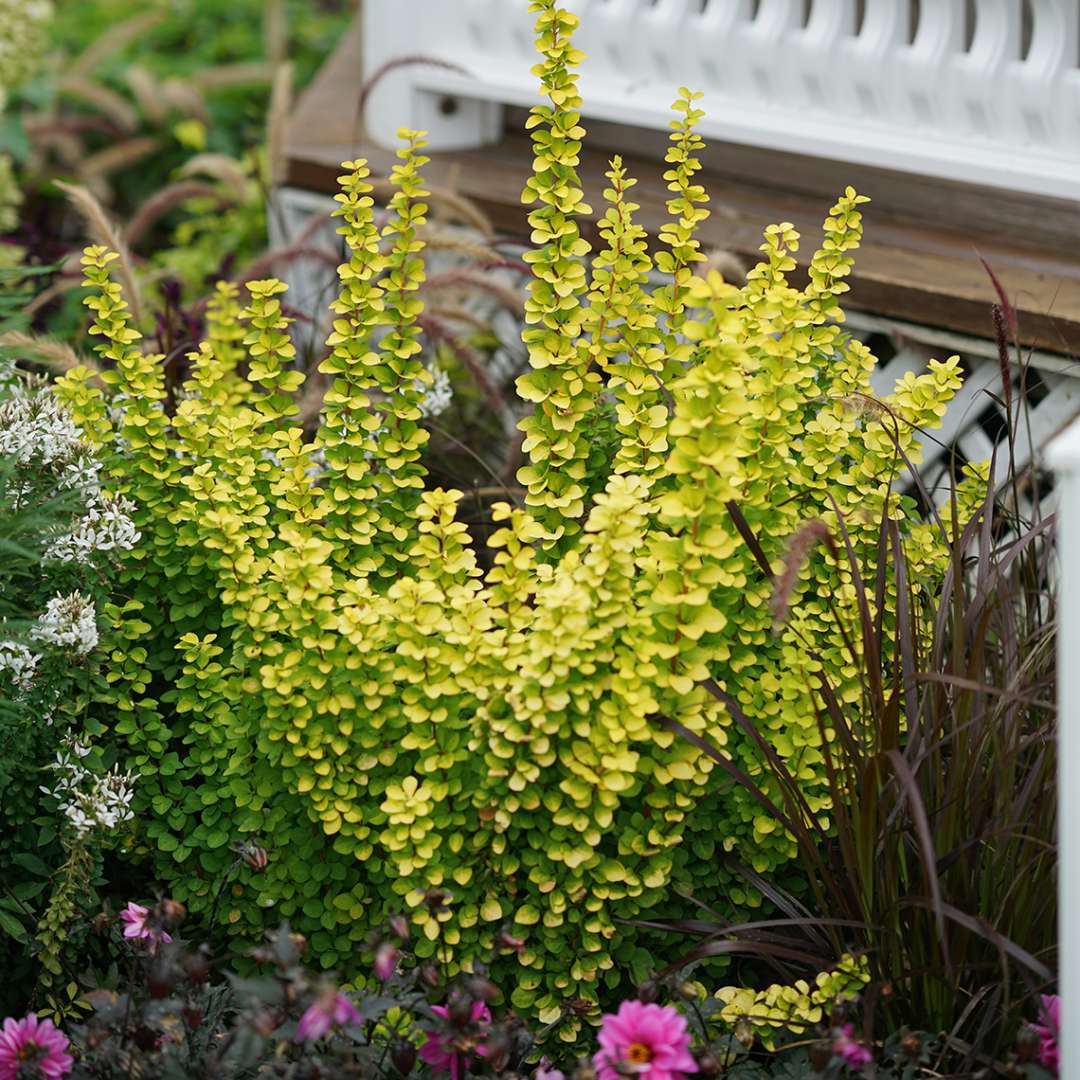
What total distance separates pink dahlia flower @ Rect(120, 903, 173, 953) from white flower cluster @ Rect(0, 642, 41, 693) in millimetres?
364

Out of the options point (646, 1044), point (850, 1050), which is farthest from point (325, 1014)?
point (850, 1050)

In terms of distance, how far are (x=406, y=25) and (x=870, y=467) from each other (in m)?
2.56

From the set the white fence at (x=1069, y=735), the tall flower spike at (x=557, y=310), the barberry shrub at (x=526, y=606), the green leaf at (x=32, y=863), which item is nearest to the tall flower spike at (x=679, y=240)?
the barberry shrub at (x=526, y=606)

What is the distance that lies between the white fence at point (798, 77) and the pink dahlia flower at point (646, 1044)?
7.17ft

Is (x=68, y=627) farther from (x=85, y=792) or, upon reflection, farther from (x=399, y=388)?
(x=399, y=388)

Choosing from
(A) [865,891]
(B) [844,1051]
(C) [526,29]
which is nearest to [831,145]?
(C) [526,29]

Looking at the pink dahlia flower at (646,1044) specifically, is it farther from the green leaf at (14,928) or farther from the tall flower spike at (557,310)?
the green leaf at (14,928)

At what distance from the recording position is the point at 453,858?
215cm

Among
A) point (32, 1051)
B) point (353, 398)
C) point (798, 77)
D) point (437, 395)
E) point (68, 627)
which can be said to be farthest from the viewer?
point (798, 77)

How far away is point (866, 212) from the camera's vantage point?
3.82 m

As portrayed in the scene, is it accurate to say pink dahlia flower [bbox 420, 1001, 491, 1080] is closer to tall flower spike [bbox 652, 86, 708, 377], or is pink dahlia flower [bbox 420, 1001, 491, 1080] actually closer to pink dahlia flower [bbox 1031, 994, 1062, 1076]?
pink dahlia flower [bbox 1031, 994, 1062, 1076]

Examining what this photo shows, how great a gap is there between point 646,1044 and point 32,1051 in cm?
82

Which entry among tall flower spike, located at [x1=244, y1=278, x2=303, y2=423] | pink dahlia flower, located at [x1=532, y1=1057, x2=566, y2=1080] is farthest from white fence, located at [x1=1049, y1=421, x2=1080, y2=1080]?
tall flower spike, located at [x1=244, y1=278, x2=303, y2=423]

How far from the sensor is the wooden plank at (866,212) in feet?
10.6
